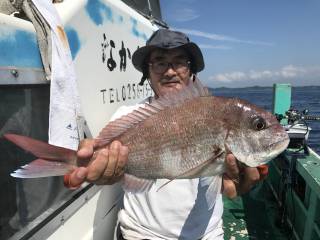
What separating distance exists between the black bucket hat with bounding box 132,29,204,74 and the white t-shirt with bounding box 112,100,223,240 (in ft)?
4.27

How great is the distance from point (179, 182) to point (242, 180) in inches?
26.0

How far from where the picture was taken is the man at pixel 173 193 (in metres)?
2.98

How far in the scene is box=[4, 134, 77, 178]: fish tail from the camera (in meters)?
1.64

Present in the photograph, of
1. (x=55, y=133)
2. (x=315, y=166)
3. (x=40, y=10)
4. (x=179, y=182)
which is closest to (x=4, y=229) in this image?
(x=55, y=133)

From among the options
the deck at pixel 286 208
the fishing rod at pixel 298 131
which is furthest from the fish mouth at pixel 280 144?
the fishing rod at pixel 298 131

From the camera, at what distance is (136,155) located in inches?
88.0

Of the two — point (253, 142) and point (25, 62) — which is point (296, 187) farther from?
point (25, 62)

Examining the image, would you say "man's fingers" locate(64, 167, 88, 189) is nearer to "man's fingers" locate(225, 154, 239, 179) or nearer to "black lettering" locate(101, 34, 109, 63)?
"man's fingers" locate(225, 154, 239, 179)

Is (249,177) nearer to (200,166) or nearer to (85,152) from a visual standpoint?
(200,166)

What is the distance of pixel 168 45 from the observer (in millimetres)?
3164

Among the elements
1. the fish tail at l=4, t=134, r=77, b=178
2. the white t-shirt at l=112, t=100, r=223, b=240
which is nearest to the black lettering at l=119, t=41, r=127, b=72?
the white t-shirt at l=112, t=100, r=223, b=240

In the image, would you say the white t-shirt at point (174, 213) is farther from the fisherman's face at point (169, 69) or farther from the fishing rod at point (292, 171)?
the fishing rod at point (292, 171)

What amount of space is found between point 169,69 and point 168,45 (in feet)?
0.84

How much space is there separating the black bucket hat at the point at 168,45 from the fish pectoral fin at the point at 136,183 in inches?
55.3
